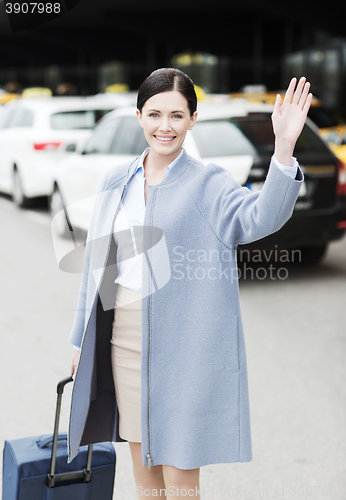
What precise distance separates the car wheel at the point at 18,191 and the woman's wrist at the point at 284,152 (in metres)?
9.21

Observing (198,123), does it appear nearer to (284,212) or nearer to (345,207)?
(345,207)

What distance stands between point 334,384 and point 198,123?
122 inches

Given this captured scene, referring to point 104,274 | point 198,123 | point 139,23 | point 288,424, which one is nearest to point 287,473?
point 288,424

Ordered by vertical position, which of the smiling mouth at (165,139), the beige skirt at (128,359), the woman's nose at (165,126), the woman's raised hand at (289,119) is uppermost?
the woman's raised hand at (289,119)

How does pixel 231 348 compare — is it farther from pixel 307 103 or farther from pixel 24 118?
pixel 24 118

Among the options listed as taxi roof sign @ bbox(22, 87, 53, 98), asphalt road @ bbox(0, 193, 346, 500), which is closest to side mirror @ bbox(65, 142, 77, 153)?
A: asphalt road @ bbox(0, 193, 346, 500)

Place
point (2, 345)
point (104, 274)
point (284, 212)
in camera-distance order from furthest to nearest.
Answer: point (2, 345)
point (104, 274)
point (284, 212)

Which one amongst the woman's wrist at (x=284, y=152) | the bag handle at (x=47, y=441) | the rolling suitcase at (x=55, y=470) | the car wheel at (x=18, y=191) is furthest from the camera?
the car wheel at (x=18, y=191)

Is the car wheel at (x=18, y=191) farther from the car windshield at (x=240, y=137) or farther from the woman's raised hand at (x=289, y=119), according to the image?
the woman's raised hand at (x=289, y=119)

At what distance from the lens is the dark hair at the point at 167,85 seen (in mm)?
2145

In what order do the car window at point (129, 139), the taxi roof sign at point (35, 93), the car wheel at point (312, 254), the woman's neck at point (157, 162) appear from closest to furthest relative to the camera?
the woman's neck at point (157, 162) < the car window at point (129, 139) < the car wheel at point (312, 254) < the taxi roof sign at point (35, 93)

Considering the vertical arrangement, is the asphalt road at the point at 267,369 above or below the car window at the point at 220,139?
below

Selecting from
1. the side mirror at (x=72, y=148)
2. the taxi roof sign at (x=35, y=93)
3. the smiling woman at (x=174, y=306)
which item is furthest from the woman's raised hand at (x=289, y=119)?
the taxi roof sign at (x=35, y=93)

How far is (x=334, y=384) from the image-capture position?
4.30 meters
